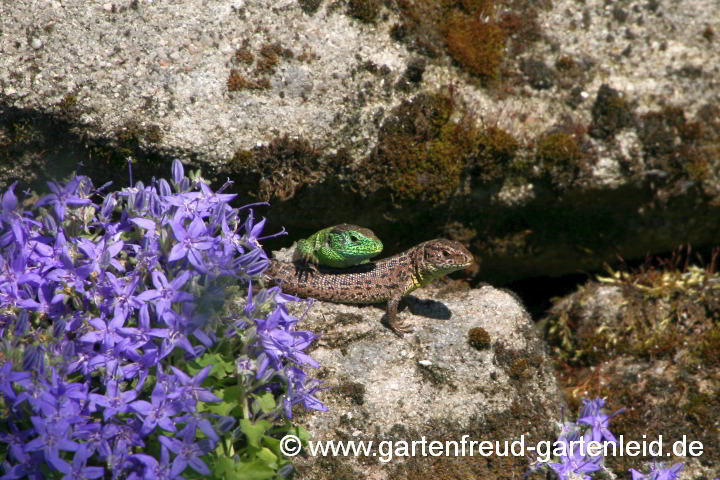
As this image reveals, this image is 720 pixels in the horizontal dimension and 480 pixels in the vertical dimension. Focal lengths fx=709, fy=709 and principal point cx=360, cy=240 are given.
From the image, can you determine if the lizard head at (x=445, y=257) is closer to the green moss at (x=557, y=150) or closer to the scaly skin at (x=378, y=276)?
the scaly skin at (x=378, y=276)

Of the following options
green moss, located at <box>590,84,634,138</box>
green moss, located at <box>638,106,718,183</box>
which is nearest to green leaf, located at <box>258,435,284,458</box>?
green moss, located at <box>590,84,634,138</box>

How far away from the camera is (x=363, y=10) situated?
7.54 meters

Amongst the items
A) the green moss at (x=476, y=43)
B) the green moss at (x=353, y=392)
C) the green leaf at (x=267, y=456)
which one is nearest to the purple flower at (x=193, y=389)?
the green leaf at (x=267, y=456)

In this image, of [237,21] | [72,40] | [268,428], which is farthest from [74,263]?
[237,21]

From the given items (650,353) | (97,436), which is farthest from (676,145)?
(97,436)

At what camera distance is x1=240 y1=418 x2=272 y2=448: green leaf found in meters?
4.90

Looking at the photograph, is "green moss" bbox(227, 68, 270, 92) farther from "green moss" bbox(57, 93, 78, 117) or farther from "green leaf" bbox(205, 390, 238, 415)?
"green leaf" bbox(205, 390, 238, 415)

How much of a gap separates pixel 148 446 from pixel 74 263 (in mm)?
1491

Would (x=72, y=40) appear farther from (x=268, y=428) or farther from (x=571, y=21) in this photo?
(x=571, y=21)

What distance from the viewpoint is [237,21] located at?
7148 millimetres

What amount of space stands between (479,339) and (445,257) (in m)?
0.94

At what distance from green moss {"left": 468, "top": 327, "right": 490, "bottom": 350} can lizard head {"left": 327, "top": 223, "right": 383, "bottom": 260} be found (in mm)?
1243

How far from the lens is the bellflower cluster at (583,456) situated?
5.92 m

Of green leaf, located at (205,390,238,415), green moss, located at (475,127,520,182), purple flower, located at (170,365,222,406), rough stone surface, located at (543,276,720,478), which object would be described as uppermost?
green moss, located at (475,127,520,182)
